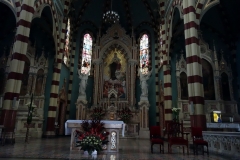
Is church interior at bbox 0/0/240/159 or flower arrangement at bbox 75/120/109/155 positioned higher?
church interior at bbox 0/0/240/159

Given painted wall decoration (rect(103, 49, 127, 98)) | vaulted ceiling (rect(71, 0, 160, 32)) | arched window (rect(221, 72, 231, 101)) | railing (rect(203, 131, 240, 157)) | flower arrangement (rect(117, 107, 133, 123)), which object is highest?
vaulted ceiling (rect(71, 0, 160, 32))

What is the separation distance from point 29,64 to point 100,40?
7.83 m

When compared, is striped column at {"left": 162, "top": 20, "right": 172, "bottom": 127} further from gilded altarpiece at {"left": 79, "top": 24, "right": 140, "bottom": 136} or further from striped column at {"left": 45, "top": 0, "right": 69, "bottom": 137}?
striped column at {"left": 45, "top": 0, "right": 69, "bottom": 137}

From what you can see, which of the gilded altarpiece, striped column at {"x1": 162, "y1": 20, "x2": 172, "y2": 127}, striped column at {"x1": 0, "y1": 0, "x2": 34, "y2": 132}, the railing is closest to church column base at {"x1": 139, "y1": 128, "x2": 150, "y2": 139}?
the gilded altarpiece

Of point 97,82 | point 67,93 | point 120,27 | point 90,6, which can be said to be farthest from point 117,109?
point 90,6

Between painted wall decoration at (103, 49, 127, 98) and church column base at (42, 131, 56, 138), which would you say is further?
painted wall decoration at (103, 49, 127, 98)

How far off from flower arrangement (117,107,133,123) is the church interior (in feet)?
0.33

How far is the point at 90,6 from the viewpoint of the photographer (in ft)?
68.4

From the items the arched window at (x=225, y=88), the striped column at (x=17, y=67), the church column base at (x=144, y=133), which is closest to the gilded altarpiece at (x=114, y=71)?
the church column base at (x=144, y=133)

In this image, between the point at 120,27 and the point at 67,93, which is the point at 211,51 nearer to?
the point at 120,27

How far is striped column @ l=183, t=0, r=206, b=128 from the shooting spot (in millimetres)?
9836

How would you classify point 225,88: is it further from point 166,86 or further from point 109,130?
point 109,130

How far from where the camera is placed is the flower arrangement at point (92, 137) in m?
6.12

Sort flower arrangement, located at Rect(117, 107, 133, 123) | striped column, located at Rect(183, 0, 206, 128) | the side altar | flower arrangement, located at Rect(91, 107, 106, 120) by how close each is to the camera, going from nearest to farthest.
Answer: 1. striped column, located at Rect(183, 0, 206, 128)
2. flower arrangement, located at Rect(117, 107, 133, 123)
3. flower arrangement, located at Rect(91, 107, 106, 120)
4. the side altar
